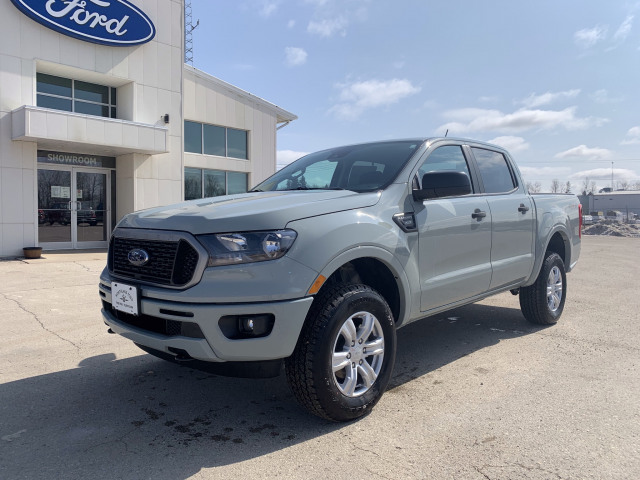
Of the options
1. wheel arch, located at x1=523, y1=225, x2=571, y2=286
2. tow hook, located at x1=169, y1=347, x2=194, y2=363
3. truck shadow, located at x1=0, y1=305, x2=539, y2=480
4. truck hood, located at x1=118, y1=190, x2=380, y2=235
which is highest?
truck hood, located at x1=118, y1=190, x2=380, y2=235

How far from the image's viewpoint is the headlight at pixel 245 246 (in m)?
2.70

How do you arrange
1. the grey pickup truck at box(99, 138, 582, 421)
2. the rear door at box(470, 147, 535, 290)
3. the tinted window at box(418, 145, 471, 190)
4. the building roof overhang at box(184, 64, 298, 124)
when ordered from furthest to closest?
1. the building roof overhang at box(184, 64, 298, 124)
2. the rear door at box(470, 147, 535, 290)
3. the tinted window at box(418, 145, 471, 190)
4. the grey pickup truck at box(99, 138, 582, 421)

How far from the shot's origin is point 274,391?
144 inches

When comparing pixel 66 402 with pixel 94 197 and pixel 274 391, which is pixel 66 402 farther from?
pixel 94 197

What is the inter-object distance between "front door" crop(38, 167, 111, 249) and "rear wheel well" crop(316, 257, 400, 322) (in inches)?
481

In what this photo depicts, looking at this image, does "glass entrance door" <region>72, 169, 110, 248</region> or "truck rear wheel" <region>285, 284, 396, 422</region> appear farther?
"glass entrance door" <region>72, 169, 110, 248</region>

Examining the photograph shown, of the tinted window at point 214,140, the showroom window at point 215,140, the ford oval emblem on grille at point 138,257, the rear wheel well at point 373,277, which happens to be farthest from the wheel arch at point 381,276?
the tinted window at point 214,140

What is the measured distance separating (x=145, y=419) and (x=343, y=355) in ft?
4.37

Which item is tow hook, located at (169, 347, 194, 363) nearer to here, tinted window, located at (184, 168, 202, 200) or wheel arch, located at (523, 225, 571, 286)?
→ wheel arch, located at (523, 225, 571, 286)

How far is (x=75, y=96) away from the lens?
1356cm

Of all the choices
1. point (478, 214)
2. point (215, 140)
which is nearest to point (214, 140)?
point (215, 140)

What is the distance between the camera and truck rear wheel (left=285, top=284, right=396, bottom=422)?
2814mm

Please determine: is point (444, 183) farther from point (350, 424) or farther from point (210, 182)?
point (210, 182)

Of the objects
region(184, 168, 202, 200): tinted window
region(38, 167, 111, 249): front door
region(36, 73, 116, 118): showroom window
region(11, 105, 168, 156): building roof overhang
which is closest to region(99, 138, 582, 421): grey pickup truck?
region(11, 105, 168, 156): building roof overhang
